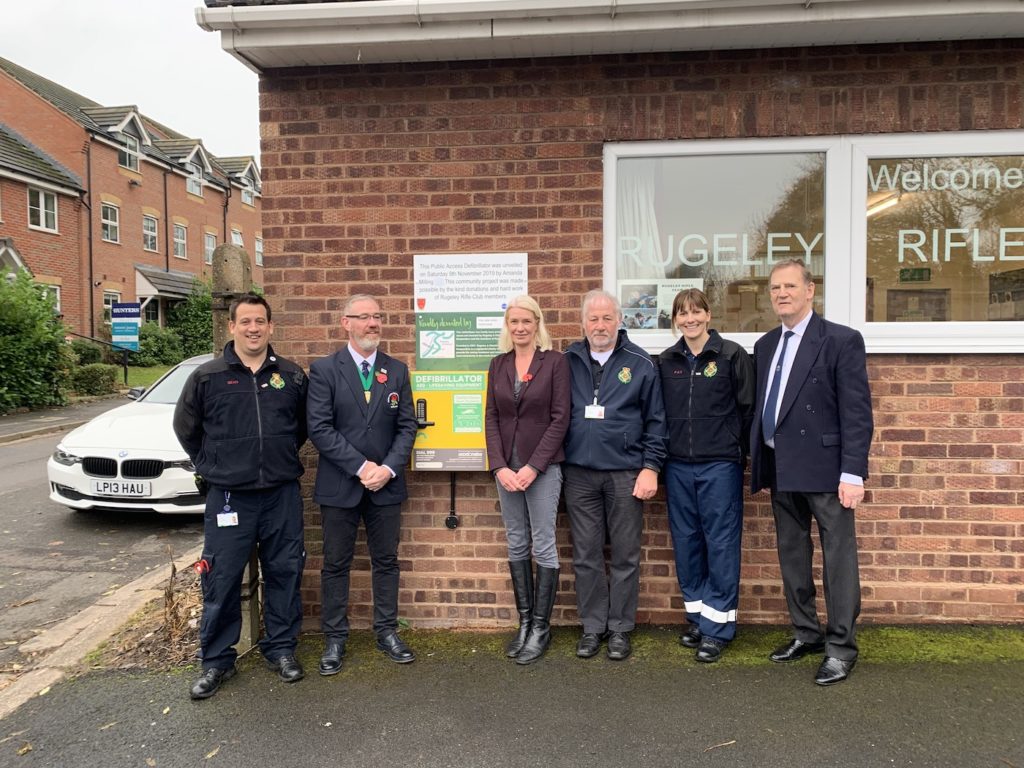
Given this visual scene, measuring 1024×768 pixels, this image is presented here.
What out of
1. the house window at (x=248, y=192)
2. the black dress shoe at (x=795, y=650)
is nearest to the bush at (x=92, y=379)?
the black dress shoe at (x=795, y=650)

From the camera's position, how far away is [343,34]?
373 centimetres

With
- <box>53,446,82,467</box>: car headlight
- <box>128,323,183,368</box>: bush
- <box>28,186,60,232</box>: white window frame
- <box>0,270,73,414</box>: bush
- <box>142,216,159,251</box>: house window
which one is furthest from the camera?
<box>142,216,159,251</box>: house window

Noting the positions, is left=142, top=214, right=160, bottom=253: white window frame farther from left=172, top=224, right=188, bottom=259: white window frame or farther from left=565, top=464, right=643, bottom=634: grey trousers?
left=565, top=464, right=643, bottom=634: grey trousers

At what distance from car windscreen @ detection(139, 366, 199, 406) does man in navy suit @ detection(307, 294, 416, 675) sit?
191 inches

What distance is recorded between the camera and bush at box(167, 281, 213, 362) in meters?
30.9

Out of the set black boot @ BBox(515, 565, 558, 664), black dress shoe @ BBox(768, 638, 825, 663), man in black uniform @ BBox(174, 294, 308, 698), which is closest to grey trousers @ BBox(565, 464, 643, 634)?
black boot @ BBox(515, 565, 558, 664)

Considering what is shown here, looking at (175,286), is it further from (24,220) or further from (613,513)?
(613,513)

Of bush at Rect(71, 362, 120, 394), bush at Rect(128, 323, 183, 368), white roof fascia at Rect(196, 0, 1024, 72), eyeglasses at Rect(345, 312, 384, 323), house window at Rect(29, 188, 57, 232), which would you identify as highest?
house window at Rect(29, 188, 57, 232)

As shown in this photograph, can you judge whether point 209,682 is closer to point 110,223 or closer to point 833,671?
point 833,671

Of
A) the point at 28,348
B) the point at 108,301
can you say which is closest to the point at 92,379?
the point at 28,348

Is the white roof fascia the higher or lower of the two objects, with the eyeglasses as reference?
higher

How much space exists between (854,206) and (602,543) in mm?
2368

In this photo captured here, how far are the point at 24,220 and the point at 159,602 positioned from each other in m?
24.2

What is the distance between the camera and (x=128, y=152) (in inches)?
1153
